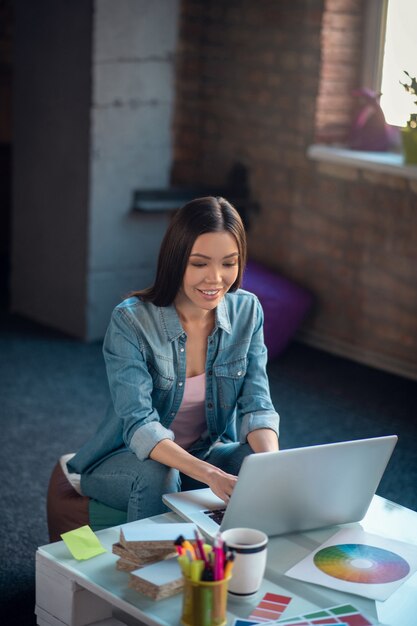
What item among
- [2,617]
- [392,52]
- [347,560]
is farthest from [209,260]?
[392,52]

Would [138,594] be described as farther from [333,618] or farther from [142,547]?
[333,618]

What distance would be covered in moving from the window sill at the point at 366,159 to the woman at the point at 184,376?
2024mm

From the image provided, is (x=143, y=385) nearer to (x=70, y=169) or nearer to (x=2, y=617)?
(x=2, y=617)

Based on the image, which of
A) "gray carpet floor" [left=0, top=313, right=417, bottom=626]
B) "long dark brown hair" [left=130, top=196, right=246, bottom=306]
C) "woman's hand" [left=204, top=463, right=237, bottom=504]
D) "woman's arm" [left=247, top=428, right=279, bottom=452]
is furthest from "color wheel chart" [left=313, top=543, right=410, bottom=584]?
"gray carpet floor" [left=0, top=313, right=417, bottom=626]

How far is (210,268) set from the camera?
7.91 ft

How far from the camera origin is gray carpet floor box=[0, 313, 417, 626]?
3166mm

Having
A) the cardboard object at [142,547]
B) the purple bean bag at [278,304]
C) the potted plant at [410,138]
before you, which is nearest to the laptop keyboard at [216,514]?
the cardboard object at [142,547]

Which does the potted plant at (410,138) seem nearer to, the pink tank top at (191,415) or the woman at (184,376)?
the woman at (184,376)

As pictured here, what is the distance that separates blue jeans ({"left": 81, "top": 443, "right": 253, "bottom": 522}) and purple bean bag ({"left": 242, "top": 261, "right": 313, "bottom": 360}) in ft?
6.91

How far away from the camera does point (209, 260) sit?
2410mm

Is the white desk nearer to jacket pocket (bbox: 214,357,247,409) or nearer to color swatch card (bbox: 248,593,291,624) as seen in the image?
color swatch card (bbox: 248,593,291,624)

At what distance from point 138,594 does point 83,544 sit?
21 centimetres

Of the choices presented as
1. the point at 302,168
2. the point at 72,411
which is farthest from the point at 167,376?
the point at 302,168

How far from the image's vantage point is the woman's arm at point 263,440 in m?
2.49
